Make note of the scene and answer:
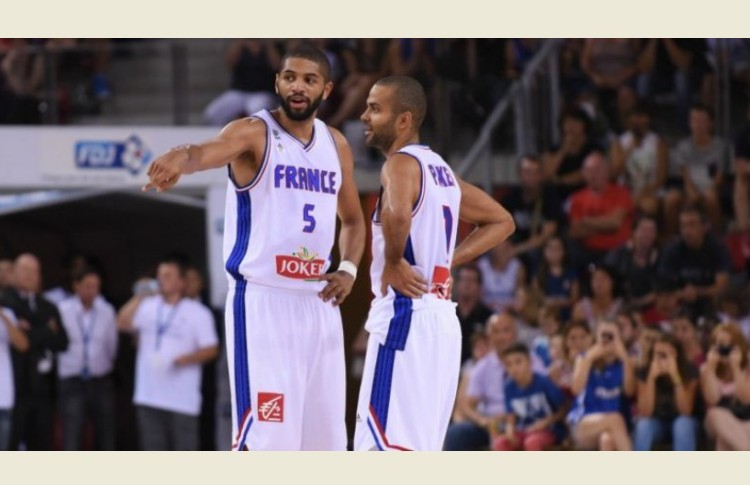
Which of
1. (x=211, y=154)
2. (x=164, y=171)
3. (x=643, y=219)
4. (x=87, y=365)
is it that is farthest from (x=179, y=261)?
(x=164, y=171)

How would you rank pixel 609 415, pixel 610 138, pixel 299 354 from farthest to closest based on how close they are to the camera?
pixel 610 138 < pixel 609 415 < pixel 299 354

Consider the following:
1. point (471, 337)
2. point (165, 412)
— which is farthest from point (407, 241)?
point (165, 412)

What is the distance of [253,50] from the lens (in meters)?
15.2

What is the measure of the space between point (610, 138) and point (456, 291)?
86.9 inches

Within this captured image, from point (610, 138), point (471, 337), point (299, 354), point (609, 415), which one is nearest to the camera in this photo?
point (299, 354)

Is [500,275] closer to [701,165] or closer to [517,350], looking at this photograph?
[517,350]

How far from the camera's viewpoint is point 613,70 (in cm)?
1532

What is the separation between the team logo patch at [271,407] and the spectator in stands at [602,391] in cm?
468

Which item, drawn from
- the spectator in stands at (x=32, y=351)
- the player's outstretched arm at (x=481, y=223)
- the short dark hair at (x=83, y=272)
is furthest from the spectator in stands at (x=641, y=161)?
the player's outstretched arm at (x=481, y=223)

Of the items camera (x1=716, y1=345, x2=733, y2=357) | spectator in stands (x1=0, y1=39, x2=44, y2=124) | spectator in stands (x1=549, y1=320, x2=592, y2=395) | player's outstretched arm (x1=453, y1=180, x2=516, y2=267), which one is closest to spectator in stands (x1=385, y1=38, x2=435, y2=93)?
spectator in stands (x1=549, y1=320, x2=592, y2=395)

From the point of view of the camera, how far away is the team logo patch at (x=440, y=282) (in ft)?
26.4

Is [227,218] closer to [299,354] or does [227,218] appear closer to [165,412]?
[299,354]

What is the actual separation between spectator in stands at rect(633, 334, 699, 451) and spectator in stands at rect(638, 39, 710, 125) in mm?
3934

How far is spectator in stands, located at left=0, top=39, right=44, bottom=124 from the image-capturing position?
49.3ft
